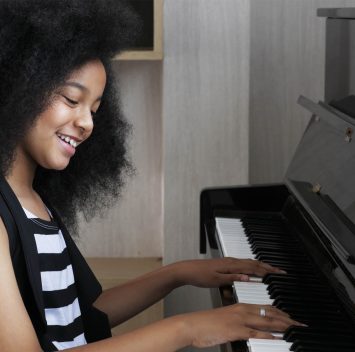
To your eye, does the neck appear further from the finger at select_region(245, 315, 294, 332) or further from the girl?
the finger at select_region(245, 315, 294, 332)

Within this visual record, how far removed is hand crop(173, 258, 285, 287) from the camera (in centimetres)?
160

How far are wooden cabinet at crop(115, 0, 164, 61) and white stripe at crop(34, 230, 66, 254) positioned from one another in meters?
1.11

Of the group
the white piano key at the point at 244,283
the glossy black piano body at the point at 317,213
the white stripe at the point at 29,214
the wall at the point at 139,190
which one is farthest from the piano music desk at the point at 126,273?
the white stripe at the point at 29,214

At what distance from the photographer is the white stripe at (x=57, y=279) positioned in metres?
1.55

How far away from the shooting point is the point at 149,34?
2.87 meters

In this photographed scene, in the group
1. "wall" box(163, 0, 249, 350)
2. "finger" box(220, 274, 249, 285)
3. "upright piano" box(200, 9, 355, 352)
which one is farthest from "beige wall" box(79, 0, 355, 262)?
"finger" box(220, 274, 249, 285)

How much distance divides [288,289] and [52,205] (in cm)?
52

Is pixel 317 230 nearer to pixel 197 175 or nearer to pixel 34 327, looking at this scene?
pixel 34 327

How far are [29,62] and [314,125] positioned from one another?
788 mm

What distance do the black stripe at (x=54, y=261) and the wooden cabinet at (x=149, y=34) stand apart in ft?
3.68

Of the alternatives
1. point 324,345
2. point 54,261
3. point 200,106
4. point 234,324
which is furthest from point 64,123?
point 200,106

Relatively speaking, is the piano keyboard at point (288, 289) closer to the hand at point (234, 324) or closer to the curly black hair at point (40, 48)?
the hand at point (234, 324)

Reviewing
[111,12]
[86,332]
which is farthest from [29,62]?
[86,332]

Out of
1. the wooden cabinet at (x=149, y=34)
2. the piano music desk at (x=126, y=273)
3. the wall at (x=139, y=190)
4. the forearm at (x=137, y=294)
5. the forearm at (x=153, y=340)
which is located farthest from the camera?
the wall at (x=139, y=190)
